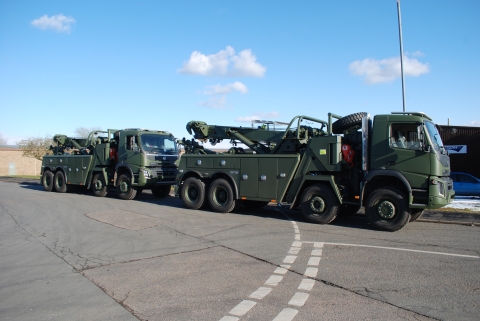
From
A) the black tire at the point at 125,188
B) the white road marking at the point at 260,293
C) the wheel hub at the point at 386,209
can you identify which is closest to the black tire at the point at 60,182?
the black tire at the point at 125,188

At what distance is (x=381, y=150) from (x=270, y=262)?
4.87 m

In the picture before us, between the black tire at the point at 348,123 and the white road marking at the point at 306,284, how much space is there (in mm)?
6039

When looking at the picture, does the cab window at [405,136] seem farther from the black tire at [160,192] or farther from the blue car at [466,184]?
the black tire at [160,192]

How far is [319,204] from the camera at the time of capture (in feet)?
37.9

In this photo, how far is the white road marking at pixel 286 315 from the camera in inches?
190

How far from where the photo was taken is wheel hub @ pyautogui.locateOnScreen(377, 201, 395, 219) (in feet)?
33.8

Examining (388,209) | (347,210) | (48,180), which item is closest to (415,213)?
(388,209)

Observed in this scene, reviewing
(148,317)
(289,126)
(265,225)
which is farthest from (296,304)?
(289,126)

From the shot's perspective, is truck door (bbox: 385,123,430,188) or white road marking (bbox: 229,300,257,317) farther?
truck door (bbox: 385,123,430,188)

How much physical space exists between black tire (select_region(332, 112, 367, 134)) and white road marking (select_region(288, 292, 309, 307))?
662cm

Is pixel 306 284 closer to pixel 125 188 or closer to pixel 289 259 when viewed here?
pixel 289 259

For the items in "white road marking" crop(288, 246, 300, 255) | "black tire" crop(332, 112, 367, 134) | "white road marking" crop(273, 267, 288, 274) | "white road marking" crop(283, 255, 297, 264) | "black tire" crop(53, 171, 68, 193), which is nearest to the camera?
"white road marking" crop(273, 267, 288, 274)

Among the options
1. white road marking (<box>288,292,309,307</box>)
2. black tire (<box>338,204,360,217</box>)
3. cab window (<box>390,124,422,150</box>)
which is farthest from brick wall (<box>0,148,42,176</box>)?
white road marking (<box>288,292,309,307</box>)

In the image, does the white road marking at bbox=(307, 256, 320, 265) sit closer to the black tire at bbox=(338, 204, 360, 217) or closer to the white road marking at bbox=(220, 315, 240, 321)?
the white road marking at bbox=(220, 315, 240, 321)
